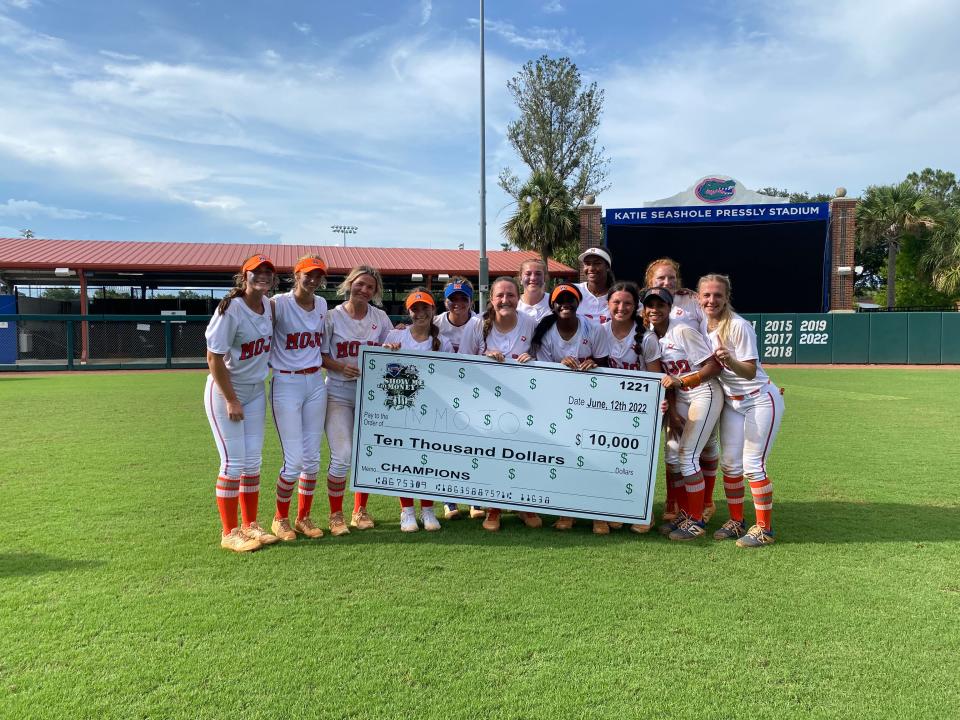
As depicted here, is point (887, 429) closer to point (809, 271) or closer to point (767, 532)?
point (767, 532)

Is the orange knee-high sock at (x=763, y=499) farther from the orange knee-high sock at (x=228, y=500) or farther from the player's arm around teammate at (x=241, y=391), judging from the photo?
the orange knee-high sock at (x=228, y=500)

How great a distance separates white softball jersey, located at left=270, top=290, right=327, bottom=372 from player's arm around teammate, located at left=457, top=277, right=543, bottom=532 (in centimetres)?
107

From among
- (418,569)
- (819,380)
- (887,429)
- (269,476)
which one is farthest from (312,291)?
(819,380)

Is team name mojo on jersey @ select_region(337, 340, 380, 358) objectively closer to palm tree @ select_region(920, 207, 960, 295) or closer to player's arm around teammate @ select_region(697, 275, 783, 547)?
player's arm around teammate @ select_region(697, 275, 783, 547)

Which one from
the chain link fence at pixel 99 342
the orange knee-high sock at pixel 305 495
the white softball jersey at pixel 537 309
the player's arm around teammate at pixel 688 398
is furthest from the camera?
the chain link fence at pixel 99 342

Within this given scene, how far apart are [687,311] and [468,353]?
158 centimetres

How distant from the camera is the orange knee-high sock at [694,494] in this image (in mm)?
4109

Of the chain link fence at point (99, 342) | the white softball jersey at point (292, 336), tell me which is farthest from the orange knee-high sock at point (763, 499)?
the chain link fence at point (99, 342)

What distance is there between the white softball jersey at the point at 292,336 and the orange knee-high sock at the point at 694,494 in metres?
2.64

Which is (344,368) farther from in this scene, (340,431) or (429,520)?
(429,520)

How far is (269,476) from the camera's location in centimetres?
573

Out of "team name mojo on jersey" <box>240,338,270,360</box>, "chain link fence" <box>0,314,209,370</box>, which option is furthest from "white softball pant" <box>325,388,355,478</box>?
"chain link fence" <box>0,314,209,370</box>

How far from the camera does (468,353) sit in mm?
4434

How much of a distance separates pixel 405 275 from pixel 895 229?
3023 centimetres
